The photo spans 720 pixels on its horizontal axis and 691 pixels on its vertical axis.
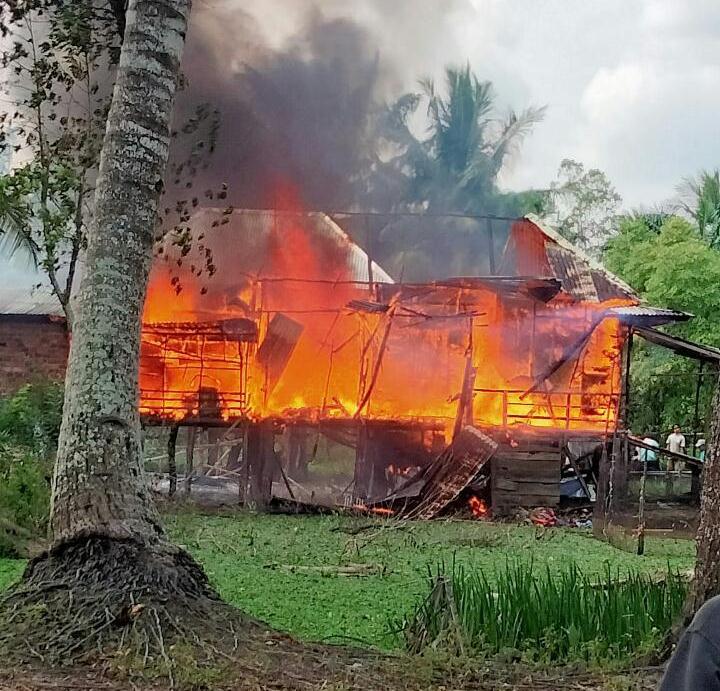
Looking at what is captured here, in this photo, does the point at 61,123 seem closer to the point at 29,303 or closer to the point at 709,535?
the point at 709,535

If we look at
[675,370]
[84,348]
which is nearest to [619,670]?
[84,348]

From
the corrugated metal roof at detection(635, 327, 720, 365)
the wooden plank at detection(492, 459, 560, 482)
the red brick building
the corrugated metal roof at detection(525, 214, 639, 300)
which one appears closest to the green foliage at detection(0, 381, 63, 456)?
the red brick building

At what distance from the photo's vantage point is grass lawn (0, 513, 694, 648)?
6.99 metres

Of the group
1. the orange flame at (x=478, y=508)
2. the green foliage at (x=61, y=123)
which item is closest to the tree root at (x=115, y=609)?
the green foliage at (x=61, y=123)

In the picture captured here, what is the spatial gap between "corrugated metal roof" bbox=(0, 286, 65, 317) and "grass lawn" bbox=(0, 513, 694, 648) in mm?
7076

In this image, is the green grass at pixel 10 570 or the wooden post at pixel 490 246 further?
the wooden post at pixel 490 246

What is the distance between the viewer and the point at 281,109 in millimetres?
18328

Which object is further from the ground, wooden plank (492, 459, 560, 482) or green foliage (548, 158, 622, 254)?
green foliage (548, 158, 622, 254)

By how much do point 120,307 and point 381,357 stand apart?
10.7 meters

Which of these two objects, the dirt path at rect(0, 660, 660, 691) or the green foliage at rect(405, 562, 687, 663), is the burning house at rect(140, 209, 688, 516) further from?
the dirt path at rect(0, 660, 660, 691)

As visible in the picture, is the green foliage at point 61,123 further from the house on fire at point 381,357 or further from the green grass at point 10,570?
the house on fire at point 381,357

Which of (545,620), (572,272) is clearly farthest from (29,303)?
(545,620)

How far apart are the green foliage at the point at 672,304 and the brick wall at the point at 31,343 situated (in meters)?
12.7

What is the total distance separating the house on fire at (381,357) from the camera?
14.9 m
